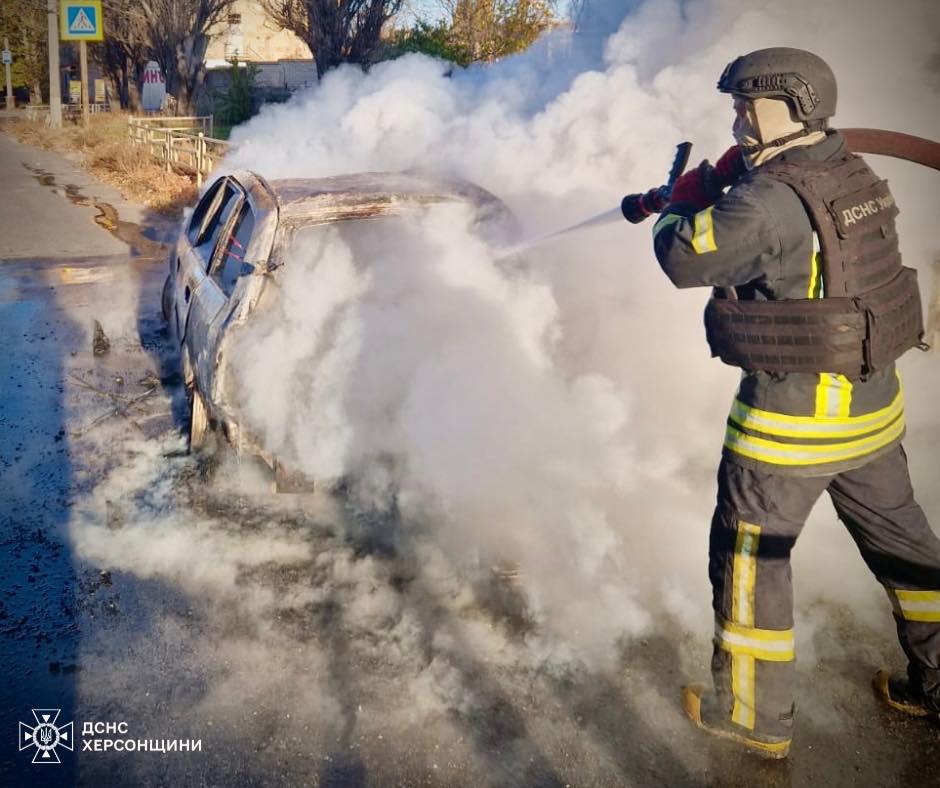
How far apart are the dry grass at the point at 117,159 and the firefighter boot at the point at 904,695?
1248 centimetres

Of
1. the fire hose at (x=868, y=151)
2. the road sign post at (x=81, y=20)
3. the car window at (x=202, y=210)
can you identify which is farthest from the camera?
the road sign post at (x=81, y=20)

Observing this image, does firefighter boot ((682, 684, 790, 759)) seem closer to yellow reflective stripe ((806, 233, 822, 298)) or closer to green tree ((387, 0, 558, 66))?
yellow reflective stripe ((806, 233, 822, 298))

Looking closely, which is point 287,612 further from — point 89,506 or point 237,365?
point 89,506

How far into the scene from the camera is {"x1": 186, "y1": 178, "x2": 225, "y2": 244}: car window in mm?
4707

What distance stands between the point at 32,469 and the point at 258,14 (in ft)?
136

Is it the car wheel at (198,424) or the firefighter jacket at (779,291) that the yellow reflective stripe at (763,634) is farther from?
the car wheel at (198,424)

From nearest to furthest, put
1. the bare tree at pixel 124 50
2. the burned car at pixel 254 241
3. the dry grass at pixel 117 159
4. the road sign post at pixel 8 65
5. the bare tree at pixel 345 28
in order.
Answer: the burned car at pixel 254 241, the dry grass at pixel 117 159, the bare tree at pixel 345 28, the bare tree at pixel 124 50, the road sign post at pixel 8 65

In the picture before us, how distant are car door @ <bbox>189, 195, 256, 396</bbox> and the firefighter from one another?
2041mm

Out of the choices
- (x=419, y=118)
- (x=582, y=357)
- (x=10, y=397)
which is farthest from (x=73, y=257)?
(x=582, y=357)

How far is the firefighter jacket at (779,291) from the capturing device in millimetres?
2146

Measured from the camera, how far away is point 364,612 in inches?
117

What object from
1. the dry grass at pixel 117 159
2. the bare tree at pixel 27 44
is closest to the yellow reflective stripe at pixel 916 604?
the dry grass at pixel 117 159

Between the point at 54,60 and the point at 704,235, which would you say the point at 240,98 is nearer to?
the point at 54,60

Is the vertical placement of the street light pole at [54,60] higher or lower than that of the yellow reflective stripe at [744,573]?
higher
